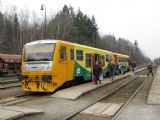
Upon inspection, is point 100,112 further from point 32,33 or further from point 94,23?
point 94,23

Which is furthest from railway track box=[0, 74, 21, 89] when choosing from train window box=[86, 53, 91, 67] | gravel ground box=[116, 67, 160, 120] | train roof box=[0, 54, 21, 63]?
gravel ground box=[116, 67, 160, 120]

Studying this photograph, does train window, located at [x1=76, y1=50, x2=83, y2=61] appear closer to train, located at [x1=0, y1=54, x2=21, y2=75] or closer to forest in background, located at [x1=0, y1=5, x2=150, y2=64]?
train, located at [x1=0, y1=54, x2=21, y2=75]

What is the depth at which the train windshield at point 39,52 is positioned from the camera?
17.0 m

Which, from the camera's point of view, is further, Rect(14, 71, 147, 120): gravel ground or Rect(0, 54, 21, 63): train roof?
Rect(0, 54, 21, 63): train roof

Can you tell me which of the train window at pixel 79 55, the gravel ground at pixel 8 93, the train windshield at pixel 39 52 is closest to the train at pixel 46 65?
the train windshield at pixel 39 52

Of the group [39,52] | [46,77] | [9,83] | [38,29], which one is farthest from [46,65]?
[38,29]

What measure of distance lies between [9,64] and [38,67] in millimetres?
22598

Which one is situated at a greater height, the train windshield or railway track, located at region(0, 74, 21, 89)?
the train windshield

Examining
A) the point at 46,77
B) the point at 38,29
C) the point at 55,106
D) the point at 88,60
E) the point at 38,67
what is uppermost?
the point at 38,29

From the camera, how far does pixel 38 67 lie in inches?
664

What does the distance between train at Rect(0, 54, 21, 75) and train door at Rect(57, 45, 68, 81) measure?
19269mm

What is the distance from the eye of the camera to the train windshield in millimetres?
16984

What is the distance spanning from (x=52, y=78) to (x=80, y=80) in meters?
6.66

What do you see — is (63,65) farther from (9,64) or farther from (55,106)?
(9,64)
